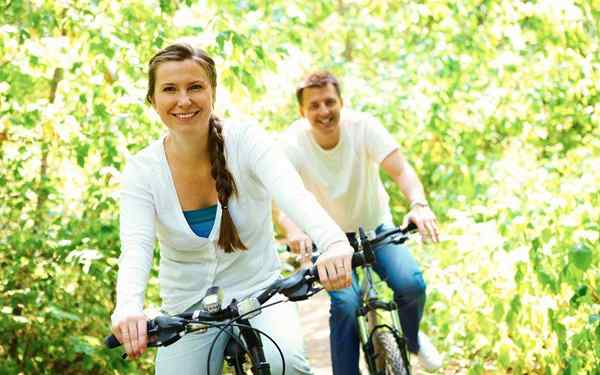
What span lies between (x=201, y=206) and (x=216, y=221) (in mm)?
131

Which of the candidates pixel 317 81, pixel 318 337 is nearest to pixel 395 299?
pixel 317 81

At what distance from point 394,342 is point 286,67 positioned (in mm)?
4311

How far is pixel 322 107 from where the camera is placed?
409 centimetres

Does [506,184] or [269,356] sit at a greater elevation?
[506,184]

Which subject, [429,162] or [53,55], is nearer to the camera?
[53,55]

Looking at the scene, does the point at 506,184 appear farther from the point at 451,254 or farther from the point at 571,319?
the point at 571,319

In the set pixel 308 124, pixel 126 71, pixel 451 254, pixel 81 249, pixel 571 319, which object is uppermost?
pixel 126 71

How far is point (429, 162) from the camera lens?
8.97 metres

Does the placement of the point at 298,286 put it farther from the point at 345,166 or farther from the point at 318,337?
the point at 318,337

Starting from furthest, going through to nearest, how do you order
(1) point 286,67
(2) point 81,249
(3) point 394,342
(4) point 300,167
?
1. (1) point 286,67
2. (2) point 81,249
3. (4) point 300,167
4. (3) point 394,342

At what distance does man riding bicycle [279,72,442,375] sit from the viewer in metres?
3.93

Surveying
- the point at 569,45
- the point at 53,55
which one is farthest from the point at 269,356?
the point at 569,45

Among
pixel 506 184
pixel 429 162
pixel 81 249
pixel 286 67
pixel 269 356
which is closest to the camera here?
pixel 269 356

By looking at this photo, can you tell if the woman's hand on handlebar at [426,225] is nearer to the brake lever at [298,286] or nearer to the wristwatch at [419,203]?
the wristwatch at [419,203]
